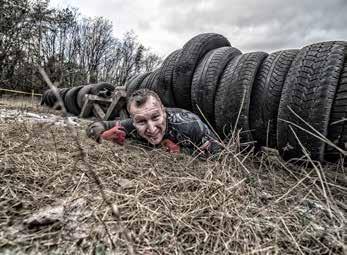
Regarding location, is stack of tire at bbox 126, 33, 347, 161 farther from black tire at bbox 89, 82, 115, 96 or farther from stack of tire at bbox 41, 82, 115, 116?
black tire at bbox 89, 82, 115, 96

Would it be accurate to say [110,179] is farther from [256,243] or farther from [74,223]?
[256,243]

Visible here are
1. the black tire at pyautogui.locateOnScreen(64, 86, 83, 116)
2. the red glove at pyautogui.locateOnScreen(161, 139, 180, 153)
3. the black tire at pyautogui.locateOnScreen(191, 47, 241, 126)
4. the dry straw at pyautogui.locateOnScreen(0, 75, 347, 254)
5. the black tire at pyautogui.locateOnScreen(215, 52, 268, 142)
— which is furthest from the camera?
the black tire at pyautogui.locateOnScreen(64, 86, 83, 116)

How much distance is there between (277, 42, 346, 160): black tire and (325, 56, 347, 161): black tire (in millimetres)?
51

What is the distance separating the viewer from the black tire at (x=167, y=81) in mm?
3896

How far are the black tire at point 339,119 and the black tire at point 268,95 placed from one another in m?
0.52

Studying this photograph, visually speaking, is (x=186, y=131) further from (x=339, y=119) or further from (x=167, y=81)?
(x=167, y=81)

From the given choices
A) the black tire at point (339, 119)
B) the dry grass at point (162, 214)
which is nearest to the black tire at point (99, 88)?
the black tire at point (339, 119)

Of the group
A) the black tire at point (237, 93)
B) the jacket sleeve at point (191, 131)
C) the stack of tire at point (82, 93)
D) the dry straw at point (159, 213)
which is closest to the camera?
the dry straw at point (159, 213)

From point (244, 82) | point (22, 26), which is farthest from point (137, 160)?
point (22, 26)

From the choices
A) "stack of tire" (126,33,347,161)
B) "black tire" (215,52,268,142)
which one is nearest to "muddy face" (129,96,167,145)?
"stack of tire" (126,33,347,161)

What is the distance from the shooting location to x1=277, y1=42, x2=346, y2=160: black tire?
89.0 inches

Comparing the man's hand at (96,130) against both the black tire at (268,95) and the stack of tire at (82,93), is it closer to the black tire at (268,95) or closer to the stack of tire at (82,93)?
the black tire at (268,95)

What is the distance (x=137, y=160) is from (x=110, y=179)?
0.47m

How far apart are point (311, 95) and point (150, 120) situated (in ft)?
4.41
